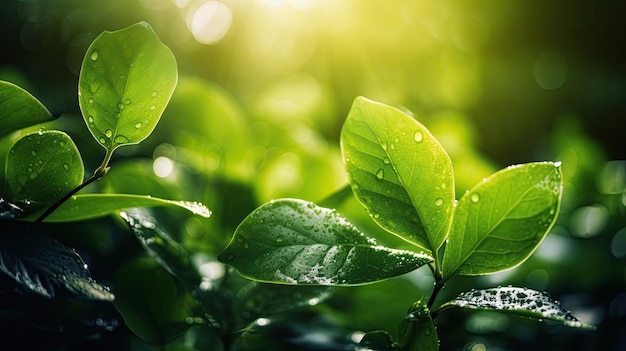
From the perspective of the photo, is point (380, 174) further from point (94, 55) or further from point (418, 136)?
point (94, 55)

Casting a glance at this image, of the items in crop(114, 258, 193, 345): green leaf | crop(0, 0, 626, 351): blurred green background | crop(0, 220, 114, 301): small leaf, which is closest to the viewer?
crop(0, 220, 114, 301): small leaf

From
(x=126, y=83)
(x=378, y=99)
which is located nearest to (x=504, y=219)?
(x=126, y=83)

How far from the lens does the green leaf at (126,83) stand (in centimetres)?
41

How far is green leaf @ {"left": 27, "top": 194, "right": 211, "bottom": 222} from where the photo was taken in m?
0.43

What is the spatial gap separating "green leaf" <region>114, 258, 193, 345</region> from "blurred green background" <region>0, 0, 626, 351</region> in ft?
0.38

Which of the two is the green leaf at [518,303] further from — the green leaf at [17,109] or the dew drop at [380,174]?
the green leaf at [17,109]

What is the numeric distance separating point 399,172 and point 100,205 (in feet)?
0.73

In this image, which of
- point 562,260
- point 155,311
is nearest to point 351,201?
point 155,311

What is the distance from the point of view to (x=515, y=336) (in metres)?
0.71

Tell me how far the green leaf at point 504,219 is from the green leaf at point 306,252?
3 cm

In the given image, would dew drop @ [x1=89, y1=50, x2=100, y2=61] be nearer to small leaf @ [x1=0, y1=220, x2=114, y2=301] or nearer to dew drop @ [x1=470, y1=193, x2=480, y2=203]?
small leaf @ [x1=0, y1=220, x2=114, y2=301]

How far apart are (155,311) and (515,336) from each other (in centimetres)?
43

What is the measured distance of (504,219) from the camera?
415 mm

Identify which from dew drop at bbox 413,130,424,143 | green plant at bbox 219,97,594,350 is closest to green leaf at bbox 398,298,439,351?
green plant at bbox 219,97,594,350
